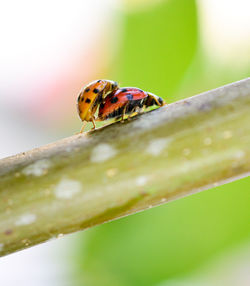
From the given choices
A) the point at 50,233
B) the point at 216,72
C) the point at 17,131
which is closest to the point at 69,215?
the point at 50,233

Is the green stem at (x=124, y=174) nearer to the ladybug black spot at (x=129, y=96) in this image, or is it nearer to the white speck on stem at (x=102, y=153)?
the white speck on stem at (x=102, y=153)

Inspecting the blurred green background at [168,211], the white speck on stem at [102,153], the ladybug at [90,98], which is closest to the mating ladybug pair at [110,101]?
the ladybug at [90,98]

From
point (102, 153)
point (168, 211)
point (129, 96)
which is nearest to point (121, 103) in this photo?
point (129, 96)

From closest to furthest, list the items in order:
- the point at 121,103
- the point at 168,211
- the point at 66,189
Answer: the point at 66,189
the point at 121,103
the point at 168,211

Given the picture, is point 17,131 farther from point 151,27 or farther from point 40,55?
point 151,27

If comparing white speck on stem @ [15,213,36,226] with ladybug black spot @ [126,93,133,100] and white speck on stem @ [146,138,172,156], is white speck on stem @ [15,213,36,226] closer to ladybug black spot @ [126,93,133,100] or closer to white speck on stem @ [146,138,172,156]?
white speck on stem @ [146,138,172,156]

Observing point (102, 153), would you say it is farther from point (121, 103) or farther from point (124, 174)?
point (121, 103)
